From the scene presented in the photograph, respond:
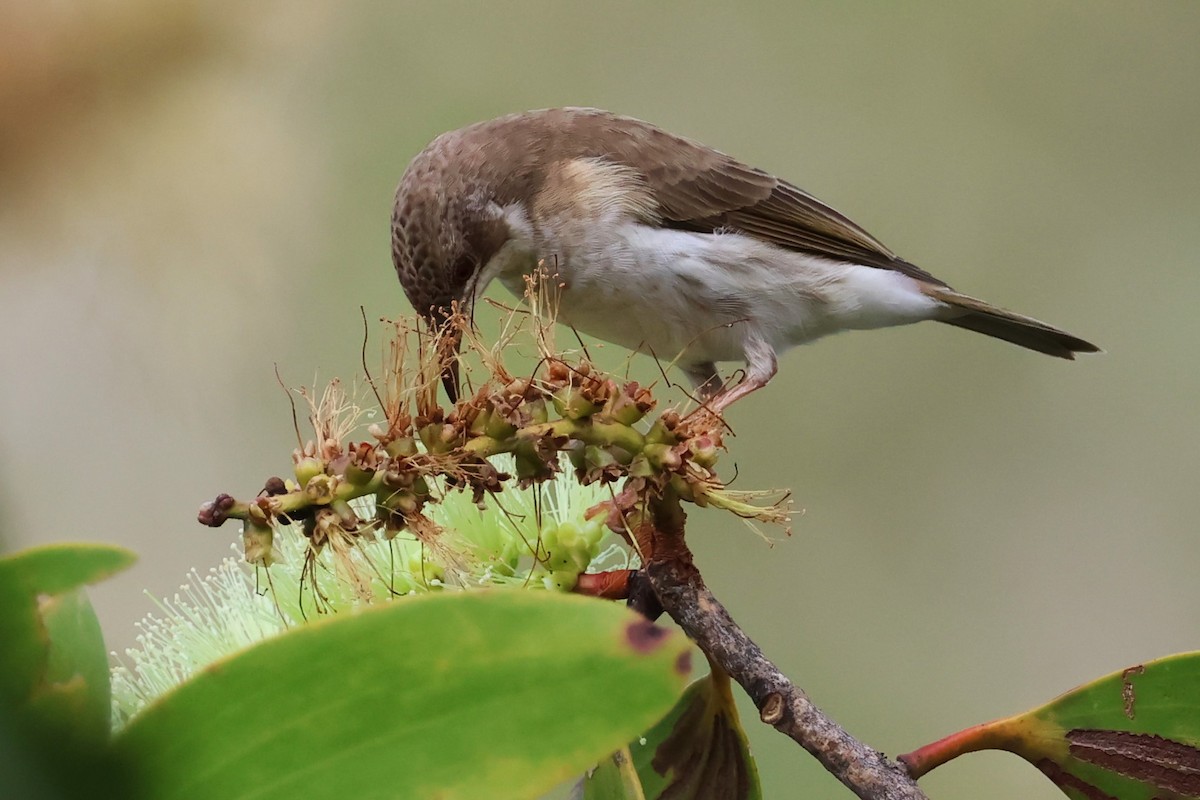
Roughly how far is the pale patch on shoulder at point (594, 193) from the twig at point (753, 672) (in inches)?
30.6

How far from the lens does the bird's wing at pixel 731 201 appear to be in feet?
4.42

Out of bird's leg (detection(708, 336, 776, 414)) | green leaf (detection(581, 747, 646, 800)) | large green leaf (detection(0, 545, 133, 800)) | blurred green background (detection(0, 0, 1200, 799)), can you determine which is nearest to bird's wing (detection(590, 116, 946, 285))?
Result: bird's leg (detection(708, 336, 776, 414))

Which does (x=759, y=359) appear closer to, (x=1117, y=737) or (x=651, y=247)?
(x=651, y=247)

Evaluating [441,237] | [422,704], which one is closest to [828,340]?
[441,237]

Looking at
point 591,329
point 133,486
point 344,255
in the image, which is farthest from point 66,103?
point 591,329

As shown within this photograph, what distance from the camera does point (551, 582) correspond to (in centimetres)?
63

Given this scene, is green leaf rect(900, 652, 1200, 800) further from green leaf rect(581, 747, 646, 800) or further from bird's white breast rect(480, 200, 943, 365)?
bird's white breast rect(480, 200, 943, 365)

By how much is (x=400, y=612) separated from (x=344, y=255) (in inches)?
76.7

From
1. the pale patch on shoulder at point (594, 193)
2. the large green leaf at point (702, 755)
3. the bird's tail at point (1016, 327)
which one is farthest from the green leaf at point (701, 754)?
the bird's tail at point (1016, 327)

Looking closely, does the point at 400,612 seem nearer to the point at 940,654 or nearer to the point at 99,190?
the point at 99,190

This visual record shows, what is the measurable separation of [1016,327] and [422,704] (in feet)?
4.25

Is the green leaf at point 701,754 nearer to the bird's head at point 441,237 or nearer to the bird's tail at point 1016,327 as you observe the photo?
the bird's head at point 441,237

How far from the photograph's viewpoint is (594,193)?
4.24ft

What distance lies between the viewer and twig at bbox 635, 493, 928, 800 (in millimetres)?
521
